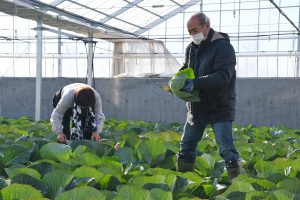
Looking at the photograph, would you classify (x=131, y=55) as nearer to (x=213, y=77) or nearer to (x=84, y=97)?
(x=84, y=97)

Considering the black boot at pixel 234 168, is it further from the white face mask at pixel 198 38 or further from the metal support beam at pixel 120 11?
the metal support beam at pixel 120 11

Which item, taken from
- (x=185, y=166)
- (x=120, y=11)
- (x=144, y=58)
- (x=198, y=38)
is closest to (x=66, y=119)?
(x=185, y=166)

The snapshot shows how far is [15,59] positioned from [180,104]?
37.7 feet

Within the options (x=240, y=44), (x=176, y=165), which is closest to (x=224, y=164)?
(x=176, y=165)

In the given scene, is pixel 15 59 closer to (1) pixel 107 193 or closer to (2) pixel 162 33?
(2) pixel 162 33

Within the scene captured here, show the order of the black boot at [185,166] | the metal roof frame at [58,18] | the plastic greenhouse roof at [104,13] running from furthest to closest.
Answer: the plastic greenhouse roof at [104,13]
the metal roof frame at [58,18]
the black boot at [185,166]

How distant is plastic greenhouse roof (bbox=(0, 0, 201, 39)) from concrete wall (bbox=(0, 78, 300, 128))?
6.93 ft

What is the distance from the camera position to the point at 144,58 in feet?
77.9

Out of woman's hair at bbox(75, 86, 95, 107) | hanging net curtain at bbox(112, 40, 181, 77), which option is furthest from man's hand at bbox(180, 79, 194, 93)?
hanging net curtain at bbox(112, 40, 181, 77)

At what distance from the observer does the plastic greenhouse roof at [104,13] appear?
15.2 meters

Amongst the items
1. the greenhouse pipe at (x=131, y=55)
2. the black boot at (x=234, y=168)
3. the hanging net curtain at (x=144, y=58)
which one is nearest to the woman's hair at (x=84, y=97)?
the black boot at (x=234, y=168)

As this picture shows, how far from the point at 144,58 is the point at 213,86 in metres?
19.2

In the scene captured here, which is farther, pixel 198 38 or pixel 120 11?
pixel 120 11

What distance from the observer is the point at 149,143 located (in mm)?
5359
